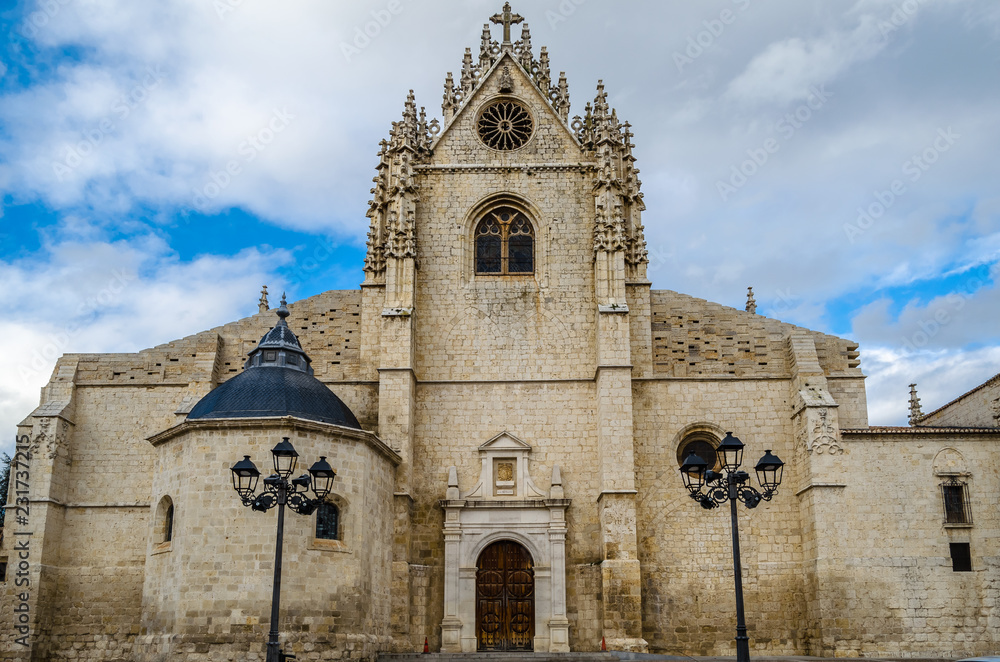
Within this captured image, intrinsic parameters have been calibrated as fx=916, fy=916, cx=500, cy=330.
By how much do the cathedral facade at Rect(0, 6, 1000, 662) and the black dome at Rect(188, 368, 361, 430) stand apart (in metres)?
0.09

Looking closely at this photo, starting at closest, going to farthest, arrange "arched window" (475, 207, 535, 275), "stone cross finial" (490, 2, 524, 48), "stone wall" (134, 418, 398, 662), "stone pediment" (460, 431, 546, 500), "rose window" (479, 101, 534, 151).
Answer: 1. "stone wall" (134, 418, 398, 662)
2. "stone pediment" (460, 431, 546, 500)
3. "arched window" (475, 207, 535, 275)
4. "rose window" (479, 101, 534, 151)
5. "stone cross finial" (490, 2, 524, 48)

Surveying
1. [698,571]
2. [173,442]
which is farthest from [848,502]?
[173,442]

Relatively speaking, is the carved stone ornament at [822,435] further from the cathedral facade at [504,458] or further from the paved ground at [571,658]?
the paved ground at [571,658]

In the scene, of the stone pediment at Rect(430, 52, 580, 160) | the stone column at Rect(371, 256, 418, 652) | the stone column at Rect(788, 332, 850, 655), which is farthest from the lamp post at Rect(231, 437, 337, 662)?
the stone pediment at Rect(430, 52, 580, 160)

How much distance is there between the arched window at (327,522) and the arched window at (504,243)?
8.47 meters

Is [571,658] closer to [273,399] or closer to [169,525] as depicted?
[273,399]

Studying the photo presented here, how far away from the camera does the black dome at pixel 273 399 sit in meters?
20.1

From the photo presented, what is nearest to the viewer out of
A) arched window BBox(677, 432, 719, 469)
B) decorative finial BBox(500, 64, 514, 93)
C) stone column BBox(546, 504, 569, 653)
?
stone column BBox(546, 504, 569, 653)

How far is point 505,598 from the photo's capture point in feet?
74.9

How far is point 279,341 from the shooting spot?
22.3 m

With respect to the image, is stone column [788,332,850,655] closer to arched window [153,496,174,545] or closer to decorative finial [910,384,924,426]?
decorative finial [910,384,924,426]

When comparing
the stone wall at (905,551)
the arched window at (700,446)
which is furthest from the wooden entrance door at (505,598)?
the stone wall at (905,551)

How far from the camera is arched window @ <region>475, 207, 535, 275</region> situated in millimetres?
25859

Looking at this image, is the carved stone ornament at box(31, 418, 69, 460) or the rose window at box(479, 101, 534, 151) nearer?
the carved stone ornament at box(31, 418, 69, 460)
